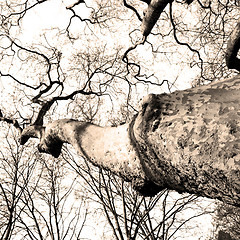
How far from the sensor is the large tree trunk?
134 cm

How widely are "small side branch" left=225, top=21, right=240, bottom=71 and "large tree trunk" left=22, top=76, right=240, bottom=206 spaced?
212cm

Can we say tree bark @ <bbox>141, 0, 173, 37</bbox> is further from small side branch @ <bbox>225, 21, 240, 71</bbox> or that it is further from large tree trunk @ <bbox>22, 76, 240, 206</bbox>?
large tree trunk @ <bbox>22, 76, 240, 206</bbox>

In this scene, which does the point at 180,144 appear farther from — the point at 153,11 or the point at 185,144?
the point at 153,11

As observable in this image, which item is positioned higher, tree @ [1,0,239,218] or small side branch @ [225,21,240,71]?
small side branch @ [225,21,240,71]

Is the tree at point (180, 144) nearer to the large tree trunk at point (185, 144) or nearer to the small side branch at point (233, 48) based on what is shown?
the large tree trunk at point (185, 144)

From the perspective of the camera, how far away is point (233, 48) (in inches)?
145

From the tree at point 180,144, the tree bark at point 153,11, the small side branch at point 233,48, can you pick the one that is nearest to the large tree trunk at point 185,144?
the tree at point 180,144

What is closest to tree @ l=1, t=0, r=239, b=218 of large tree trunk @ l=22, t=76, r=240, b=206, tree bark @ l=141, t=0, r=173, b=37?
large tree trunk @ l=22, t=76, r=240, b=206

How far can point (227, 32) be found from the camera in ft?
19.6

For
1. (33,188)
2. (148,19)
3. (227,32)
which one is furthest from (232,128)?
(33,188)

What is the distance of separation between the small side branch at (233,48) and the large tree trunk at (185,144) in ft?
6.95

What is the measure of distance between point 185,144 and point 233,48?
2702 millimetres

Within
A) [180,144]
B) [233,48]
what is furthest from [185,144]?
[233,48]

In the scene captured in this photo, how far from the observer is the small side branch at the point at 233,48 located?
11.3 ft
